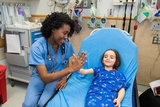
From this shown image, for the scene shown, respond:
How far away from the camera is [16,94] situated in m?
2.05

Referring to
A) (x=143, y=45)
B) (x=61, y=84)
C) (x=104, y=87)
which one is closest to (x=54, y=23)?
(x=61, y=84)

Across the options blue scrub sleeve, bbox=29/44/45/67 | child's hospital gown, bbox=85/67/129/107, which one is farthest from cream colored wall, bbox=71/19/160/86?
blue scrub sleeve, bbox=29/44/45/67

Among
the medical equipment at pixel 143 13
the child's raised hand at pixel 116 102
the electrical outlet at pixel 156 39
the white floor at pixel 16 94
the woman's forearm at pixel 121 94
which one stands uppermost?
the medical equipment at pixel 143 13

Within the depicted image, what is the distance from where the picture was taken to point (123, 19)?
6.47 feet

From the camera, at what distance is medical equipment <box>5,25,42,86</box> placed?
6.29 feet

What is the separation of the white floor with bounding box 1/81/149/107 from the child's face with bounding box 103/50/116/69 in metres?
1.09

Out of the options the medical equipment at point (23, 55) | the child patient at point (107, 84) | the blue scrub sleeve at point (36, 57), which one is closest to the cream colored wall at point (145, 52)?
the child patient at point (107, 84)

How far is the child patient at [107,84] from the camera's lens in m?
1.10

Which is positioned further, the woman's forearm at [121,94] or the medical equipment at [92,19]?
the medical equipment at [92,19]

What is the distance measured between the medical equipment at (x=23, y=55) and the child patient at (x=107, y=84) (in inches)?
38.7

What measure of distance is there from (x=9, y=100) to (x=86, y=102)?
51.9 inches

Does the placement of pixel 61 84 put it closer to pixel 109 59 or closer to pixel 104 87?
pixel 104 87

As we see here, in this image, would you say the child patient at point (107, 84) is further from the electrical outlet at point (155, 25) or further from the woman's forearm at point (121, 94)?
the electrical outlet at point (155, 25)

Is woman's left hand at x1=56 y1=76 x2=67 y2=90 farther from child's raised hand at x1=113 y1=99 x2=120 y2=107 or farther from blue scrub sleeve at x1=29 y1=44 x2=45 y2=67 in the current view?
child's raised hand at x1=113 y1=99 x2=120 y2=107
